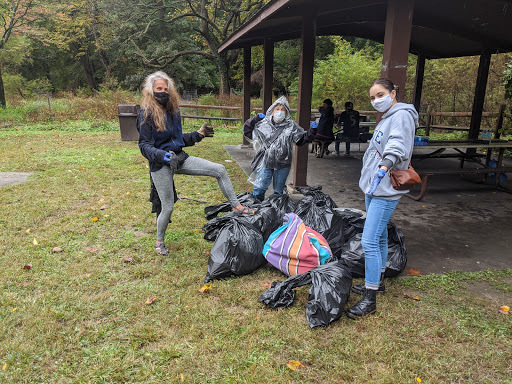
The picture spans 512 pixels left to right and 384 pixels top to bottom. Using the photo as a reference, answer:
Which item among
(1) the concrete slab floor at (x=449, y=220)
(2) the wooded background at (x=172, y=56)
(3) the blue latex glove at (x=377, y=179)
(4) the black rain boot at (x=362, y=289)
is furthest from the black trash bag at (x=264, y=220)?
(2) the wooded background at (x=172, y=56)

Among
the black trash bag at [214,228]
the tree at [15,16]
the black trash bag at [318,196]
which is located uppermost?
the tree at [15,16]

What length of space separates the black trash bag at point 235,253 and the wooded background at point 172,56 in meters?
11.8

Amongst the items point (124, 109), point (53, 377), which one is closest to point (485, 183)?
point (53, 377)

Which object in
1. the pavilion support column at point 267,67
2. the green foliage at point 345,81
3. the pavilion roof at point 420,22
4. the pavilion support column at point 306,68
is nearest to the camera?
the pavilion roof at point 420,22

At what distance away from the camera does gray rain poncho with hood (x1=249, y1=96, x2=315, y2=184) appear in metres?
Result: 4.32

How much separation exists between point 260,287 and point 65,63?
40.7 m

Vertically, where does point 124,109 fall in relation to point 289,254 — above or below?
above

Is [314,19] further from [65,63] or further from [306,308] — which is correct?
[65,63]

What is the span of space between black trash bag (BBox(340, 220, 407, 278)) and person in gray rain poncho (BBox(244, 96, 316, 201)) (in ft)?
4.73

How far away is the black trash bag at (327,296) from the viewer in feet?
8.61

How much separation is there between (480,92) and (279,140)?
6965 millimetres

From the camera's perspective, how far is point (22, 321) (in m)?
2.67

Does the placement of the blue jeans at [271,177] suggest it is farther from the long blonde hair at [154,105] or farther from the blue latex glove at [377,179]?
the blue latex glove at [377,179]

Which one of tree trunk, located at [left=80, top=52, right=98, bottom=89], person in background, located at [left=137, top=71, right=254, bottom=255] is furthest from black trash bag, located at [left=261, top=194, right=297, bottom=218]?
tree trunk, located at [left=80, top=52, right=98, bottom=89]
